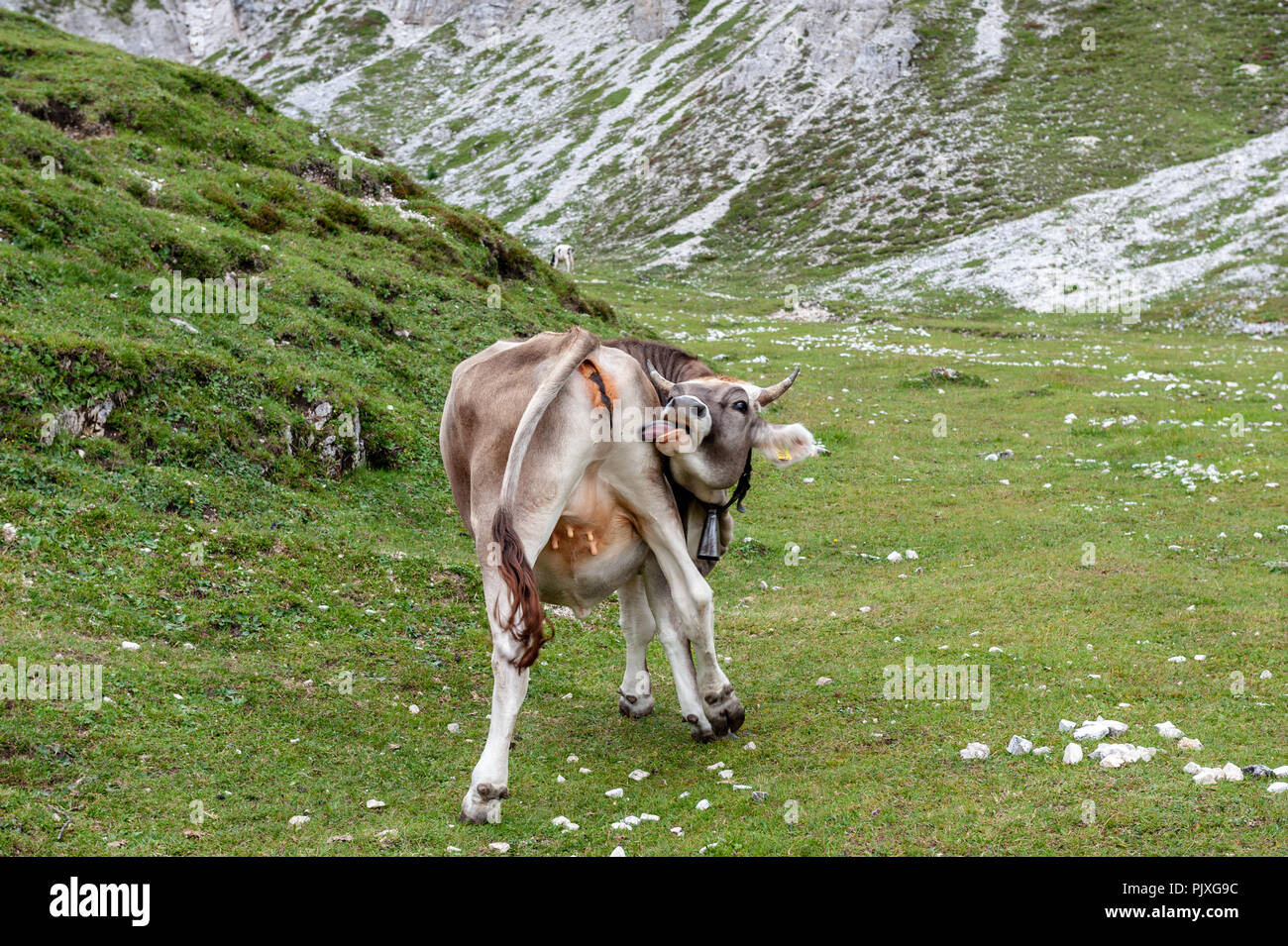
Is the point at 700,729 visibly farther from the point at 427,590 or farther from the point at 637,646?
the point at 427,590

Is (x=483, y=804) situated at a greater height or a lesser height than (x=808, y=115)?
lesser

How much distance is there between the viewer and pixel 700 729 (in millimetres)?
9820

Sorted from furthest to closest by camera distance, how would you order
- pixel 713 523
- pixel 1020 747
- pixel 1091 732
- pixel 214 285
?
1. pixel 214 285
2. pixel 713 523
3. pixel 1091 732
4. pixel 1020 747

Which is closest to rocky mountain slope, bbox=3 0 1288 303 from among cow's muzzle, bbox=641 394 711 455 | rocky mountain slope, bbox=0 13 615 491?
rocky mountain slope, bbox=0 13 615 491

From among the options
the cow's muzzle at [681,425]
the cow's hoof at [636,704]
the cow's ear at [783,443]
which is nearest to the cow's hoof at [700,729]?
the cow's hoof at [636,704]

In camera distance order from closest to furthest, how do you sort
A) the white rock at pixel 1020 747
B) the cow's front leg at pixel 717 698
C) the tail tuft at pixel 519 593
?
the tail tuft at pixel 519 593 → the white rock at pixel 1020 747 → the cow's front leg at pixel 717 698

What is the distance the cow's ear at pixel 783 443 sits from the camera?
31.2 feet

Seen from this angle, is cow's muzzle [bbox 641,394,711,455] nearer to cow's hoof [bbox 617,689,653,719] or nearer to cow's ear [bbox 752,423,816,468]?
cow's ear [bbox 752,423,816,468]

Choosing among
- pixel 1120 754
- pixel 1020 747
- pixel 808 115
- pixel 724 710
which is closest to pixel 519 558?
pixel 724 710

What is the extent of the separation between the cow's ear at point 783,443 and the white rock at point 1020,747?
3091mm

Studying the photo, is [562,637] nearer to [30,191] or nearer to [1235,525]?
[1235,525]

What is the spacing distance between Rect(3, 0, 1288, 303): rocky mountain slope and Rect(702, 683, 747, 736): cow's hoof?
63.5 meters

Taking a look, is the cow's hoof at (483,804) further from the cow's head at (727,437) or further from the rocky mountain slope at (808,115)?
the rocky mountain slope at (808,115)

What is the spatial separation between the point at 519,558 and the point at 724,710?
2814mm
